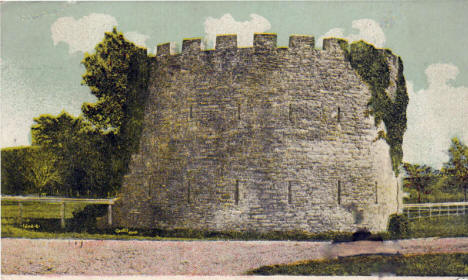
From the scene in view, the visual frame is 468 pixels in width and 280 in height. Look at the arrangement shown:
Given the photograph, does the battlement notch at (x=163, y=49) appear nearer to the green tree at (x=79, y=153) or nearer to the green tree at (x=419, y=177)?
the green tree at (x=79, y=153)

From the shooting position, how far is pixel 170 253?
12.3 meters

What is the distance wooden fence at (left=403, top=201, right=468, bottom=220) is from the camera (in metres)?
13.9

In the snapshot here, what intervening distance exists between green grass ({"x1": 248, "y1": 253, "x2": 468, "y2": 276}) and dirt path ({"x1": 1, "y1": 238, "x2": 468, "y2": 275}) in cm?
28

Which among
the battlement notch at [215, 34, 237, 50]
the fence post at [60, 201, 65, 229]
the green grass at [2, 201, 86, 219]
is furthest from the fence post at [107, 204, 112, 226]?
the battlement notch at [215, 34, 237, 50]

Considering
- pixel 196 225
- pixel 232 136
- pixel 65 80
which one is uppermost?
pixel 65 80

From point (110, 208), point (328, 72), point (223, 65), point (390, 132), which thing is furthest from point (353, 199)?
point (110, 208)

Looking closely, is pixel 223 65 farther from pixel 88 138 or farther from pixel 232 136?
pixel 88 138

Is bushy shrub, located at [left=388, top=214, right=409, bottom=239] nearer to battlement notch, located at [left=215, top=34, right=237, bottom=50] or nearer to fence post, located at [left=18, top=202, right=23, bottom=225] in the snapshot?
battlement notch, located at [left=215, top=34, right=237, bottom=50]

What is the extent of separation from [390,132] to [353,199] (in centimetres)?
231

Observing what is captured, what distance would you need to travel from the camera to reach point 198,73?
48.0 ft

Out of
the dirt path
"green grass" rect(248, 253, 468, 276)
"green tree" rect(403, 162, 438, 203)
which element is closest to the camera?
"green grass" rect(248, 253, 468, 276)

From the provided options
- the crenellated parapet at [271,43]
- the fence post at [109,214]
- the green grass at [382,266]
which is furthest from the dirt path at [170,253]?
the crenellated parapet at [271,43]

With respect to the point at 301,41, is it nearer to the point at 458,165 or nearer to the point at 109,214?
the point at 458,165

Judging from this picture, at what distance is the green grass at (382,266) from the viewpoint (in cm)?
1153
